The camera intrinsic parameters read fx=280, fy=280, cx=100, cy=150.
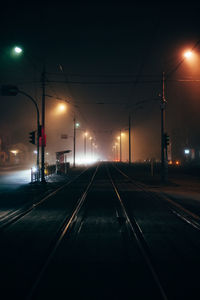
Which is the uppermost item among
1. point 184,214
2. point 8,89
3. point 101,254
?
point 8,89

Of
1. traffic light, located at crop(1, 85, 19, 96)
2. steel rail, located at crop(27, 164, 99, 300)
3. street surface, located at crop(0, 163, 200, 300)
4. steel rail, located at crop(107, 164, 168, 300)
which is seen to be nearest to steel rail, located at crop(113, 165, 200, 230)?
street surface, located at crop(0, 163, 200, 300)

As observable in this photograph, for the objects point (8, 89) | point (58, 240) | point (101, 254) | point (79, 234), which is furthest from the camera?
point (8, 89)

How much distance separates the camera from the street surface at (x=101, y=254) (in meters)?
4.61

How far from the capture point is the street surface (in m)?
4.61

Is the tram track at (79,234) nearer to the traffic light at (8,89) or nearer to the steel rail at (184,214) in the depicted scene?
the steel rail at (184,214)

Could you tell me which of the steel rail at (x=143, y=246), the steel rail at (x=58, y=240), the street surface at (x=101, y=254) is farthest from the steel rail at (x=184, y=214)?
the steel rail at (x=58, y=240)

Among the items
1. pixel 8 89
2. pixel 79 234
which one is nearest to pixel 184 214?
pixel 79 234

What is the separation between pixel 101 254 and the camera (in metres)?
6.30

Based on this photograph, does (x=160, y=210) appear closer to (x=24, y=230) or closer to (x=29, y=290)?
(x=24, y=230)

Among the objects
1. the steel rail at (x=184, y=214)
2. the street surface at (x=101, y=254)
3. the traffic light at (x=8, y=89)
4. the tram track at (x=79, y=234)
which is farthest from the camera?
the traffic light at (x=8, y=89)

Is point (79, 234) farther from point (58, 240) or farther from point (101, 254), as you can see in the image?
point (101, 254)

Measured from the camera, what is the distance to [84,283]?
4.81 m

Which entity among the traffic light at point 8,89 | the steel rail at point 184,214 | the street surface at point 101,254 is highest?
the traffic light at point 8,89

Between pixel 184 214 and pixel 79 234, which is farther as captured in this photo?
pixel 184 214
